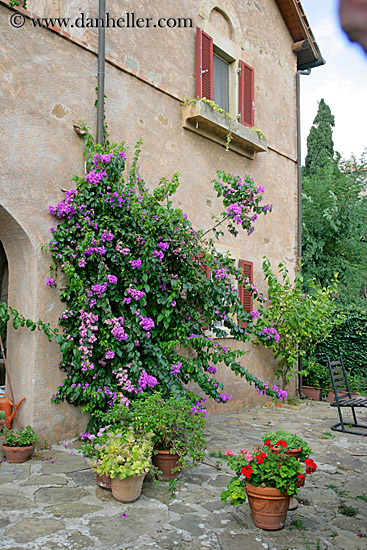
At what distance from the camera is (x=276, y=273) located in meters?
8.59

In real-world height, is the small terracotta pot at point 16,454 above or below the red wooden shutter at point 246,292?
below

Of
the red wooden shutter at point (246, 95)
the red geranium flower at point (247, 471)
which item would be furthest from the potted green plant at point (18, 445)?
the red wooden shutter at point (246, 95)

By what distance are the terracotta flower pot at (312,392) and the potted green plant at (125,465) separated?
5.82 meters

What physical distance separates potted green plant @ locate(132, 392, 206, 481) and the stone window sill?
4.21 m

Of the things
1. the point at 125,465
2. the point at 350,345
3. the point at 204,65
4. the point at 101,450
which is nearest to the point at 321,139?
the point at 350,345

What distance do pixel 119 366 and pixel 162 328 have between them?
849 millimetres

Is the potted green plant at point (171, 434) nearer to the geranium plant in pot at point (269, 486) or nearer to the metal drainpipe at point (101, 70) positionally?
the geranium plant in pot at point (269, 486)

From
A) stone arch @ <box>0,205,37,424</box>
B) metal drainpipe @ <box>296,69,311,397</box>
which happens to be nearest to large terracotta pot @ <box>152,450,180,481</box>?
stone arch @ <box>0,205,37,424</box>

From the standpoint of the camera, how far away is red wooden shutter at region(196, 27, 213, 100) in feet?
23.4

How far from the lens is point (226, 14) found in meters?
7.95

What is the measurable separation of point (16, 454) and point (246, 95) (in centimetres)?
643

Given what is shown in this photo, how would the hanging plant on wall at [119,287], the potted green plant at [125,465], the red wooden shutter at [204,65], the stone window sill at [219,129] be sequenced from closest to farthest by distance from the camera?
the potted green plant at [125,465] → the hanging plant on wall at [119,287] → the stone window sill at [219,129] → the red wooden shutter at [204,65]

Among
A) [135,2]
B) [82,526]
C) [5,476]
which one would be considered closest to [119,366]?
[5,476]

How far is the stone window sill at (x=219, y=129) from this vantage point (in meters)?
6.82
